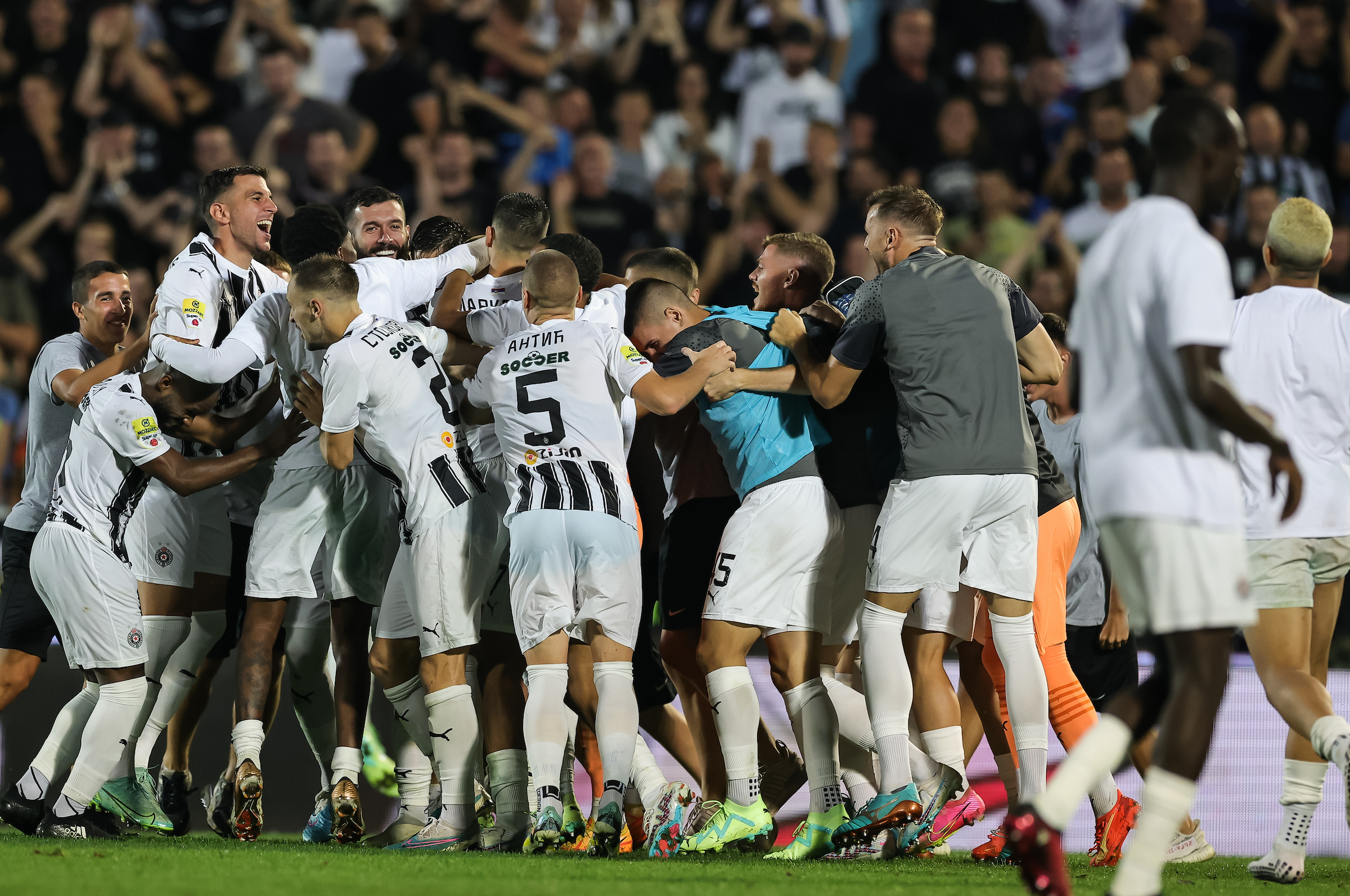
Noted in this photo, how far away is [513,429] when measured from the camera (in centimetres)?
604

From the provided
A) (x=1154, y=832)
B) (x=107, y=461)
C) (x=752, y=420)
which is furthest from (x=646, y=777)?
(x=1154, y=832)

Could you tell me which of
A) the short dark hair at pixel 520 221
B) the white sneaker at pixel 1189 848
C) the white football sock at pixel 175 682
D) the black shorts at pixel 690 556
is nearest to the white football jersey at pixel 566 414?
the black shorts at pixel 690 556

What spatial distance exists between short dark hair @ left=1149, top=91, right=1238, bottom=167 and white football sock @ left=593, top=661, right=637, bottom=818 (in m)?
3.04

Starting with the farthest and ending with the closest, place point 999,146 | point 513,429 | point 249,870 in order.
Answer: point 999,146
point 513,429
point 249,870

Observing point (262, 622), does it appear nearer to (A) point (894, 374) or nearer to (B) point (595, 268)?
(B) point (595, 268)

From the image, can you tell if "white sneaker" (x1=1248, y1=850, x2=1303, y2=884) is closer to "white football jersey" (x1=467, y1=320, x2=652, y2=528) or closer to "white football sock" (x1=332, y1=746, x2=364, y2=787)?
"white football jersey" (x1=467, y1=320, x2=652, y2=528)

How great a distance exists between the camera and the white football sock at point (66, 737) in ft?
21.5

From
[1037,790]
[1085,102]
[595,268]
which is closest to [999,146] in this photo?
[1085,102]

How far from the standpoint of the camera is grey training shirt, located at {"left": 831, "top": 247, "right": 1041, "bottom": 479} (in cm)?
568

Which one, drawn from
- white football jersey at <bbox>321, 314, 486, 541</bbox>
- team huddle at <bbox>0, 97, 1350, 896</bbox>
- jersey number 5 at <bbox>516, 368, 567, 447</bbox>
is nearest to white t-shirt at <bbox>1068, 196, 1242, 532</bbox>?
team huddle at <bbox>0, 97, 1350, 896</bbox>

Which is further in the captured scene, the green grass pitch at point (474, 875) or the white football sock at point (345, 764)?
the white football sock at point (345, 764)

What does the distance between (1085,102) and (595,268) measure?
24.2 ft

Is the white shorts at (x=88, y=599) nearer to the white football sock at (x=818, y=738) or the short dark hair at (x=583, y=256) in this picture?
the short dark hair at (x=583, y=256)

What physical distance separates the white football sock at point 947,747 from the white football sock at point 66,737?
391cm
